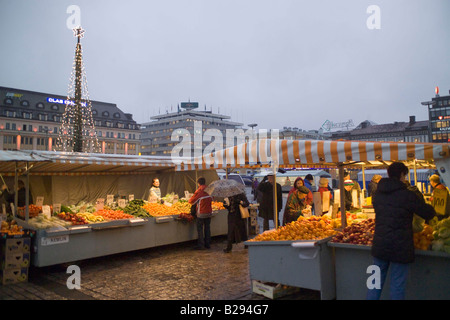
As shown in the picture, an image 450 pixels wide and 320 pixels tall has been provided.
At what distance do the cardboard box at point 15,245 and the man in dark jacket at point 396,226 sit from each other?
6132 mm

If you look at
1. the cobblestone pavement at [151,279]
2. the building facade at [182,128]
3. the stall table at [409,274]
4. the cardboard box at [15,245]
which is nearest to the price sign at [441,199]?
the stall table at [409,274]

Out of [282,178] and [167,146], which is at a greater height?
[167,146]

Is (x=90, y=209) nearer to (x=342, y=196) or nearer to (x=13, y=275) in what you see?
(x=13, y=275)

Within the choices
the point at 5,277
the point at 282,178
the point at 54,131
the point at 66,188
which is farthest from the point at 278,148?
the point at 54,131

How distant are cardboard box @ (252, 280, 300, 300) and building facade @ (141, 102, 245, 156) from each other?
11863 centimetres

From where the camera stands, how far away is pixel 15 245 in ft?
21.5

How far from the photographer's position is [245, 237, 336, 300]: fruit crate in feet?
16.2

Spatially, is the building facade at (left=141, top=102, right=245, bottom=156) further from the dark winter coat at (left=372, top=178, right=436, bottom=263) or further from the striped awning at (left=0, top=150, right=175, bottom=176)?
the dark winter coat at (left=372, top=178, right=436, bottom=263)

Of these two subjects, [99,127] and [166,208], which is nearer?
[166,208]

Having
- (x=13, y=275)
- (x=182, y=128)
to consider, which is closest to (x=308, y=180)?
(x=13, y=275)
